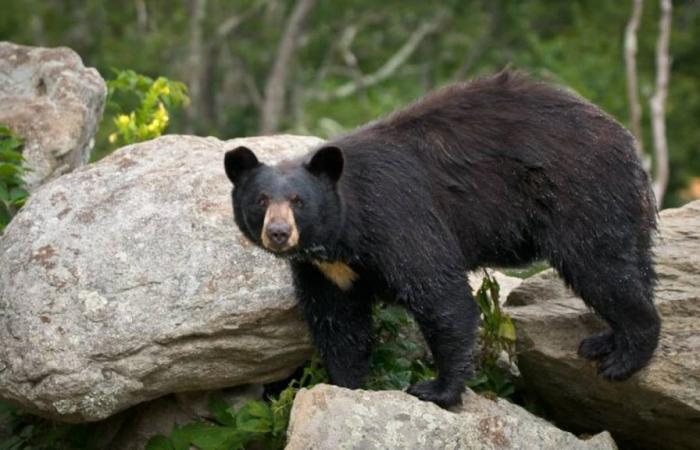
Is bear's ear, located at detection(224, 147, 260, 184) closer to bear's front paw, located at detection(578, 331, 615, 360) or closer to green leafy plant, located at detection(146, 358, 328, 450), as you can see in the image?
green leafy plant, located at detection(146, 358, 328, 450)

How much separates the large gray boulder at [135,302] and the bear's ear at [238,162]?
2.45 feet

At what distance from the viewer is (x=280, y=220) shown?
798 cm

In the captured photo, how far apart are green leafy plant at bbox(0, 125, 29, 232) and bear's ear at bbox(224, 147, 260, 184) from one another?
2.26m

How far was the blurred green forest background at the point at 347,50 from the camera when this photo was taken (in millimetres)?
34688

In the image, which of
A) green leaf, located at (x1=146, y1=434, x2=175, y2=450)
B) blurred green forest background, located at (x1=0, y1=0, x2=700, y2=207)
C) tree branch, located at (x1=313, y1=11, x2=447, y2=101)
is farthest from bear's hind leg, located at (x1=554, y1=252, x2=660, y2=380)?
tree branch, located at (x1=313, y1=11, x2=447, y2=101)

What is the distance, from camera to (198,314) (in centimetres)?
858

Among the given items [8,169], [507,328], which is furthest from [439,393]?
[8,169]

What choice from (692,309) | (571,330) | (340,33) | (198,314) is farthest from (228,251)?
(340,33)

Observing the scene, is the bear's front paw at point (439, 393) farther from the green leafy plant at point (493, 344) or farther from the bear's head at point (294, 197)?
the bear's head at point (294, 197)

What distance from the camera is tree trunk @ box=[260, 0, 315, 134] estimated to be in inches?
1353

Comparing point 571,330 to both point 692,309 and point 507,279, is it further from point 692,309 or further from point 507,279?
point 507,279

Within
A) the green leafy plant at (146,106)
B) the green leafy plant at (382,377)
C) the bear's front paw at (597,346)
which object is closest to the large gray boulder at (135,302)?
the green leafy plant at (382,377)

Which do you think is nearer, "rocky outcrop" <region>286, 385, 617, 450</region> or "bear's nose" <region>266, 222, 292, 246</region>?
"rocky outcrop" <region>286, 385, 617, 450</region>

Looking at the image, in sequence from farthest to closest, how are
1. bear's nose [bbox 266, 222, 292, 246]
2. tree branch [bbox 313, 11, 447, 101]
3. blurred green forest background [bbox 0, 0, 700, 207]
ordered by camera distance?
tree branch [bbox 313, 11, 447, 101] → blurred green forest background [bbox 0, 0, 700, 207] → bear's nose [bbox 266, 222, 292, 246]
